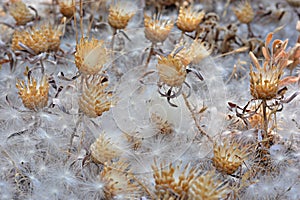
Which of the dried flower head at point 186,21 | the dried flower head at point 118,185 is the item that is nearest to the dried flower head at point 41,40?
the dried flower head at point 186,21

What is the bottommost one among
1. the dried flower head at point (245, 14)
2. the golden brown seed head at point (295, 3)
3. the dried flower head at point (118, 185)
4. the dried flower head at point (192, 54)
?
the dried flower head at point (118, 185)

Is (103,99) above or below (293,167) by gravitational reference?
above

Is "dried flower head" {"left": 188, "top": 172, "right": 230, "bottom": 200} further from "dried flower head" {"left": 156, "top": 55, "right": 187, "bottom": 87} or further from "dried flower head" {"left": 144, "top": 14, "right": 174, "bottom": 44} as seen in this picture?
"dried flower head" {"left": 144, "top": 14, "right": 174, "bottom": 44}

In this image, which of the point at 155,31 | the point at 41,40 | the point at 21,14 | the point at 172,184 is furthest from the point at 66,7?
the point at 172,184

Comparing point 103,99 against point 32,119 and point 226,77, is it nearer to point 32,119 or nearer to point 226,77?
point 32,119

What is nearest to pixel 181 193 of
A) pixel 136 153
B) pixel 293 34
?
pixel 136 153

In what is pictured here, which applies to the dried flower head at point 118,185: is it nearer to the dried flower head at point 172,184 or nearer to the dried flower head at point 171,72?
the dried flower head at point 172,184

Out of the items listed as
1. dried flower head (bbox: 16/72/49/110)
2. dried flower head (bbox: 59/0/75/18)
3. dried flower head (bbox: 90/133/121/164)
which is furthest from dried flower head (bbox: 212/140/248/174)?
dried flower head (bbox: 59/0/75/18)
